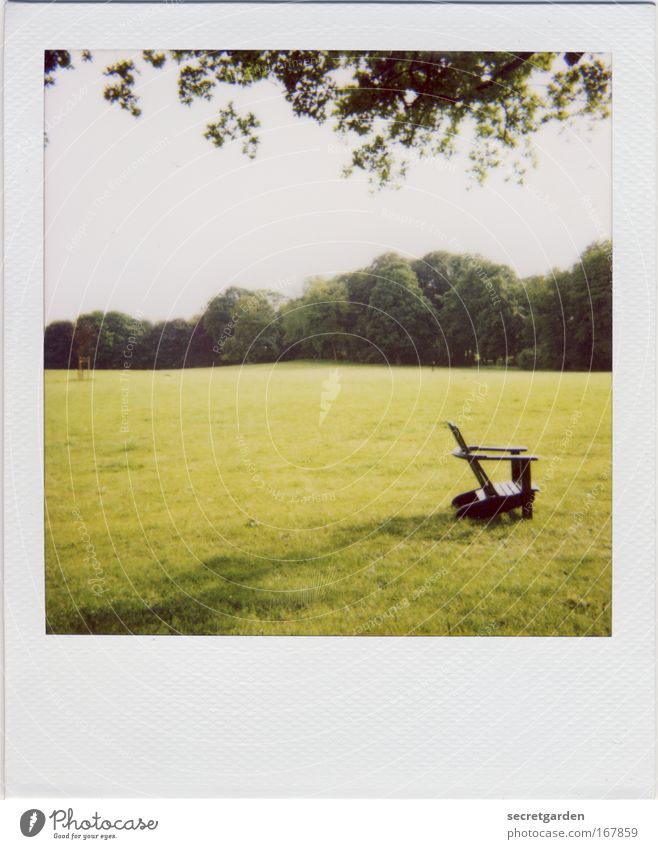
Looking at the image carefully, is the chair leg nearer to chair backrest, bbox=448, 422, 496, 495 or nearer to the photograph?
the photograph

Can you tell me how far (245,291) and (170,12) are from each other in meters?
1.27

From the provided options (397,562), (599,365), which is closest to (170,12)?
(599,365)

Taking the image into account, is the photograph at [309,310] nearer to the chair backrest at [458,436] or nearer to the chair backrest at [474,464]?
the chair backrest at [474,464]

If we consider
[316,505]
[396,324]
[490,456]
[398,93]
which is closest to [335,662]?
[316,505]

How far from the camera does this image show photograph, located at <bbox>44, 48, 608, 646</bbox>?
8.12ft

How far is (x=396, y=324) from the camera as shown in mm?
2812

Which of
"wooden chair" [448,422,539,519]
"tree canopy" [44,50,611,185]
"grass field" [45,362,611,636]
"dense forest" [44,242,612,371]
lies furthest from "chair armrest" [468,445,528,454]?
"tree canopy" [44,50,611,185]

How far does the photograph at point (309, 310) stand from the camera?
2475 millimetres

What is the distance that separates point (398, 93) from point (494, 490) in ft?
6.50

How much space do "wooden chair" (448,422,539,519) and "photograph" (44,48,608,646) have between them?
17 millimetres

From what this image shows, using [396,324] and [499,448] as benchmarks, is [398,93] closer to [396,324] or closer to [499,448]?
[396,324]

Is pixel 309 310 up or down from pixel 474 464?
up

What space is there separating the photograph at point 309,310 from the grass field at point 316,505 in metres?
0.01

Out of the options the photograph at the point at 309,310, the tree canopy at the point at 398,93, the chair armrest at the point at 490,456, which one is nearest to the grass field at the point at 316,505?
the photograph at the point at 309,310
